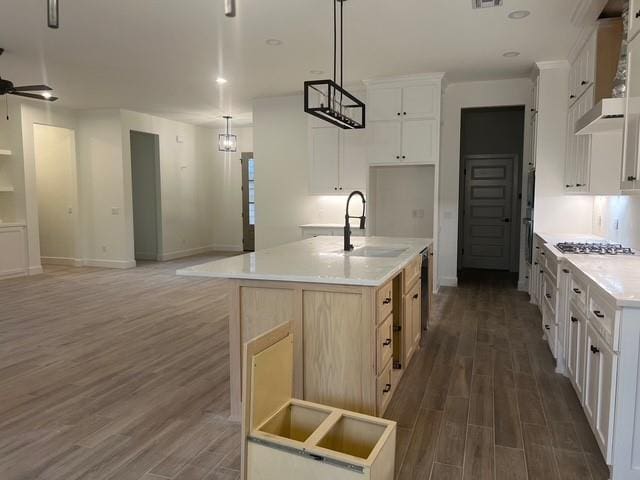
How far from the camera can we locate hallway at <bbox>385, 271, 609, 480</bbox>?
2246 millimetres

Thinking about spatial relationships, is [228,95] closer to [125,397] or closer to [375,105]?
[375,105]

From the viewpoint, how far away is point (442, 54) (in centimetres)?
508

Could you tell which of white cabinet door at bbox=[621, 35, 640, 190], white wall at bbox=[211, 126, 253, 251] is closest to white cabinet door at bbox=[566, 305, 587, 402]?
white cabinet door at bbox=[621, 35, 640, 190]

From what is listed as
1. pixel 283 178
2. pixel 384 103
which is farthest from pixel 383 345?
pixel 283 178

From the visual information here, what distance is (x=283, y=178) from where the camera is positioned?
729 cm

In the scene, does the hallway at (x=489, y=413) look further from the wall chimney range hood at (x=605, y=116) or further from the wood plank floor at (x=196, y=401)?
the wall chimney range hood at (x=605, y=116)

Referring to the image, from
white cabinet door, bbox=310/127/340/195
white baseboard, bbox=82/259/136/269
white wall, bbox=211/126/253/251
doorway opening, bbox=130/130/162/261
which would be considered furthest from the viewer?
white wall, bbox=211/126/253/251

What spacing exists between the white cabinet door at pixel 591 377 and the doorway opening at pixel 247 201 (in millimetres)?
8348

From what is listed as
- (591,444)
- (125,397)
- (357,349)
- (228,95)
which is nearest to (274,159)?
(228,95)

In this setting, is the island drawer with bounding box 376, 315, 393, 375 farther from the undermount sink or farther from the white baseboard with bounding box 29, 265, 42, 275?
the white baseboard with bounding box 29, 265, 42, 275

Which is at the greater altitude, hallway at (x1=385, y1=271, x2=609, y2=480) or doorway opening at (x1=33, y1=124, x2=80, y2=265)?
doorway opening at (x1=33, y1=124, x2=80, y2=265)

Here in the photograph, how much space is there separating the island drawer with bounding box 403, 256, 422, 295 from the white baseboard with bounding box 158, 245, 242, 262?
686 cm

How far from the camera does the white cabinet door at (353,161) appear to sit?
650cm

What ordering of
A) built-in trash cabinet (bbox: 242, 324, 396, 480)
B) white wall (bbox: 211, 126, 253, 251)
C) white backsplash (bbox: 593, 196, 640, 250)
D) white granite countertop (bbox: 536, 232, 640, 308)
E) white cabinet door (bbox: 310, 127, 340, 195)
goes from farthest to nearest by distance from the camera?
white wall (bbox: 211, 126, 253, 251), white cabinet door (bbox: 310, 127, 340, 195), white backsplash (bbox: 593, 196, 640, 250), white granite countertop (bbox: 536, 232, 640, 308), built-in trash cabinet (bbox: 242, 324, 396, 480)
